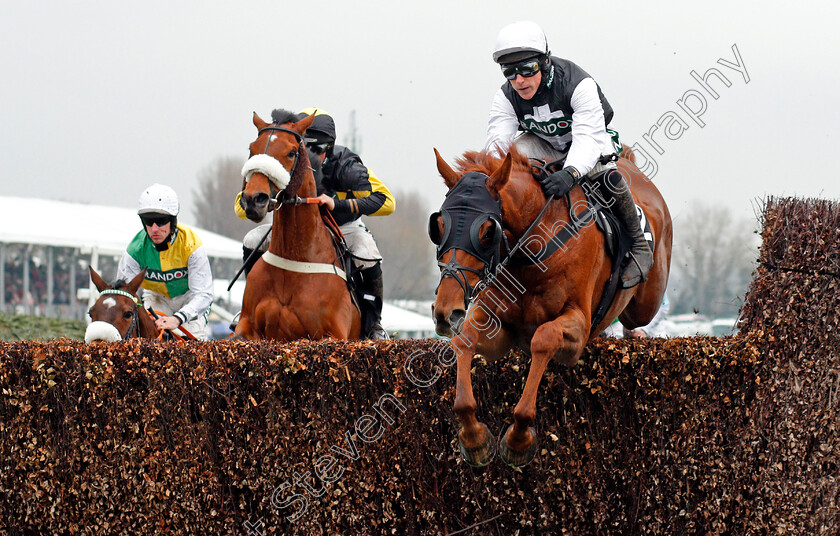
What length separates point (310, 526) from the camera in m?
4.60

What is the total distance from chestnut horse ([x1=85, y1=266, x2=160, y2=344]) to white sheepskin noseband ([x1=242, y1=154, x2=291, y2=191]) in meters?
1.15

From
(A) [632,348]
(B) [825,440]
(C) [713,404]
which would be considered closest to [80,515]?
(A) [632,348]

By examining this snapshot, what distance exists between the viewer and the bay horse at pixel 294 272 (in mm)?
5902

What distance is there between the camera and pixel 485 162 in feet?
13.8

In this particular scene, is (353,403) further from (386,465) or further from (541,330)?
(541,330)

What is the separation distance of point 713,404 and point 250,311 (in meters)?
3.05

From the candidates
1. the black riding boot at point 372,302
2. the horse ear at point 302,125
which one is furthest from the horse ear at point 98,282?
the black riding boot at point 372,302

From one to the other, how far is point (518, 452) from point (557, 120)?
1827 mm

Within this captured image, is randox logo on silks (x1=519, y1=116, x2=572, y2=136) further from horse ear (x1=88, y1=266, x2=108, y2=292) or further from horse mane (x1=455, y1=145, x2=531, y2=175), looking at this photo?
horse ear (x1=88, y1=266, x2=108, y2=292)

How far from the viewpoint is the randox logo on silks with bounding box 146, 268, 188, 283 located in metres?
6.71

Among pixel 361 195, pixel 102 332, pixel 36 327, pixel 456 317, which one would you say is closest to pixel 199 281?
pixel 102 332

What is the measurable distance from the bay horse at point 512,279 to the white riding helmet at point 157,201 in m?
2.84

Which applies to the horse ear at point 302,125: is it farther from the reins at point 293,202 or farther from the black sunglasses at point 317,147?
the black sunglasses at point 317,147

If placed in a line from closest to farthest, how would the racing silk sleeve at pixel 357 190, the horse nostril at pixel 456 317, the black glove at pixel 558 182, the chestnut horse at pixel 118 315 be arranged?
the horse nostril at pixel 456 317, the black glove at pixel 558 182, the chestnut horse at pixel 118 315, the racing silk sleeve at pixel 357 190
